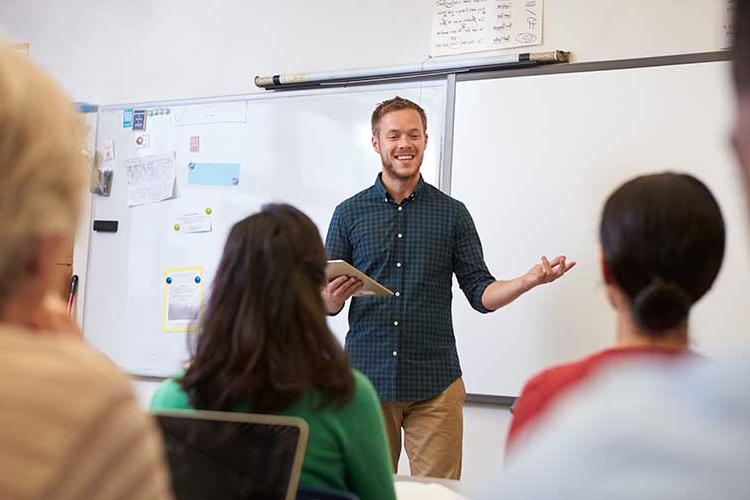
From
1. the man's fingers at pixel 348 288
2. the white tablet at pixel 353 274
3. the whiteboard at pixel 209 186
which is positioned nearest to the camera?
the white tablet at pixel 353 274

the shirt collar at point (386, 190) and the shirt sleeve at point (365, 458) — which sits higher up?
the shirt collar at point (386, 190)

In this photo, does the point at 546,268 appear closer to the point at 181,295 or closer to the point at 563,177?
the point at 563,177

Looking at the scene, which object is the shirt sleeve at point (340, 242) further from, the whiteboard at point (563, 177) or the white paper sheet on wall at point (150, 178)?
the white paper sheet on wall at point (150, 178)

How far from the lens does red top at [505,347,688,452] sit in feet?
2.75

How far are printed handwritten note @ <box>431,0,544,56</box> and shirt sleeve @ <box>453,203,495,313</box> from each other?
2.63 feet

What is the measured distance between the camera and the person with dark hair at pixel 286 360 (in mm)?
1354

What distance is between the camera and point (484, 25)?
3.54 m

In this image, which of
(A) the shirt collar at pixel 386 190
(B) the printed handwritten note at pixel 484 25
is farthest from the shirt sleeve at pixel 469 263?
(B) the printed handwritten note at pixel 484 25

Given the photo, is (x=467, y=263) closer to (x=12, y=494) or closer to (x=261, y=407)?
(x=261, y=407)

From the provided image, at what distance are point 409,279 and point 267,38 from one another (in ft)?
5.14

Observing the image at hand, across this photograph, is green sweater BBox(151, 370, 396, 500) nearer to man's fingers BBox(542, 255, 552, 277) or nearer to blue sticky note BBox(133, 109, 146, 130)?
man's fingers BBox(542, 255, 552, 277)

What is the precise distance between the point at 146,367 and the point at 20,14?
6.43ft

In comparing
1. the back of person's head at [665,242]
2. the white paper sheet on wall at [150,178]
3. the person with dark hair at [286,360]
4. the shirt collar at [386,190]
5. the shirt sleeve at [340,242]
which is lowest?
the person with dark hair at [286,360]

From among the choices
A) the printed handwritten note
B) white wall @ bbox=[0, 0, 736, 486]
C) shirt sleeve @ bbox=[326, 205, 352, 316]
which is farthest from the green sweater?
the printed handwritten note
